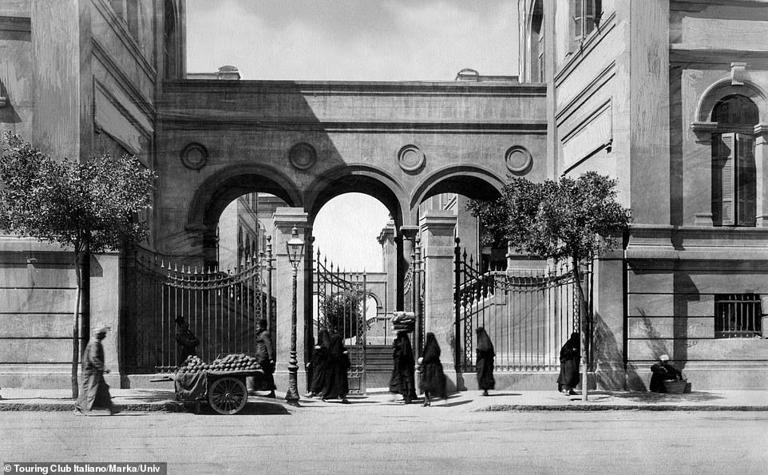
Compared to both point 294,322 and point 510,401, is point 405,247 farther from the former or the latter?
point 510,401

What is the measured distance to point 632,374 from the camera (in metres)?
19.0

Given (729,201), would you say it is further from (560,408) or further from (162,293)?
(162,293)

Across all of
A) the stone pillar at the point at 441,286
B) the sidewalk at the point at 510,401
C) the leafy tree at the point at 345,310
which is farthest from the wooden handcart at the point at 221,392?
the stone pillar at the point at 441,286

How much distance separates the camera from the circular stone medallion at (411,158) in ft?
87.5

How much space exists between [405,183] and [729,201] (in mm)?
9775

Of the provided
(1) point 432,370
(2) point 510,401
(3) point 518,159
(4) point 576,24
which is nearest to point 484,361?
(1) point 432,370

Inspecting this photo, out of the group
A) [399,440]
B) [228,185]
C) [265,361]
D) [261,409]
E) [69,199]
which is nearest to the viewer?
[399,440]

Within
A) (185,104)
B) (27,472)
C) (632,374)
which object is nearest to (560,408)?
(632,374)

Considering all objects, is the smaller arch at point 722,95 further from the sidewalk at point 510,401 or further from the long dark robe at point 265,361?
the long dark robe at point 265,361

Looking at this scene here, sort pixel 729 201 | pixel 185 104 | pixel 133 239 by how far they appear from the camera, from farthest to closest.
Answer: pixel 185 104 → pixel 729 201 → pixel 133 239

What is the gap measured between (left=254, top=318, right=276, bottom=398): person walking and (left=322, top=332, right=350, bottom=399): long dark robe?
1053 millimetres

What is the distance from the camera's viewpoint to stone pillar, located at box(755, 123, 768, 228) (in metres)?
19.4

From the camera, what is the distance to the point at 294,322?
57.5 ft

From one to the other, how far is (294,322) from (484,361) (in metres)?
3.83
